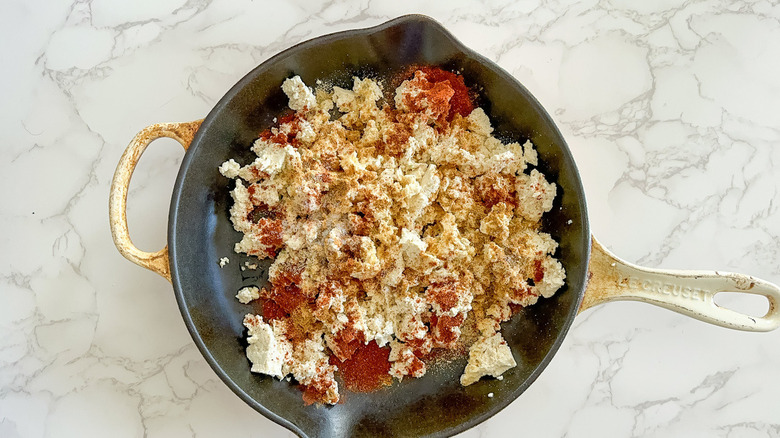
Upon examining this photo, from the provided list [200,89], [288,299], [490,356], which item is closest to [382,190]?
[288,299]

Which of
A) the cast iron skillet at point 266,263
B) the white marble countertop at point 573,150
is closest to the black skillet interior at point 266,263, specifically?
the cast iron skillet at point 266,263

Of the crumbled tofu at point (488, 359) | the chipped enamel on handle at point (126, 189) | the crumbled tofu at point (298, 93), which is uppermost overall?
the crumbled tofu at point (298, 93)

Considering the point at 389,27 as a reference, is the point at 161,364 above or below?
below

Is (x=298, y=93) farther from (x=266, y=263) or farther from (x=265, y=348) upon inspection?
(x=265, y=348)

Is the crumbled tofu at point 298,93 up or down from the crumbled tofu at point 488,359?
A: up

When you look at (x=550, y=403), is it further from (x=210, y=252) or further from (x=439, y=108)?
(x=210, y=252)

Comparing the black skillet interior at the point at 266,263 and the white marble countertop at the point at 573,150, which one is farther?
the white marble countertop at the point at 573,150

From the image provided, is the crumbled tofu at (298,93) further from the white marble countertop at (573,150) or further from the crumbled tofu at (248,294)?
the crumbled tofu at (248,294)
